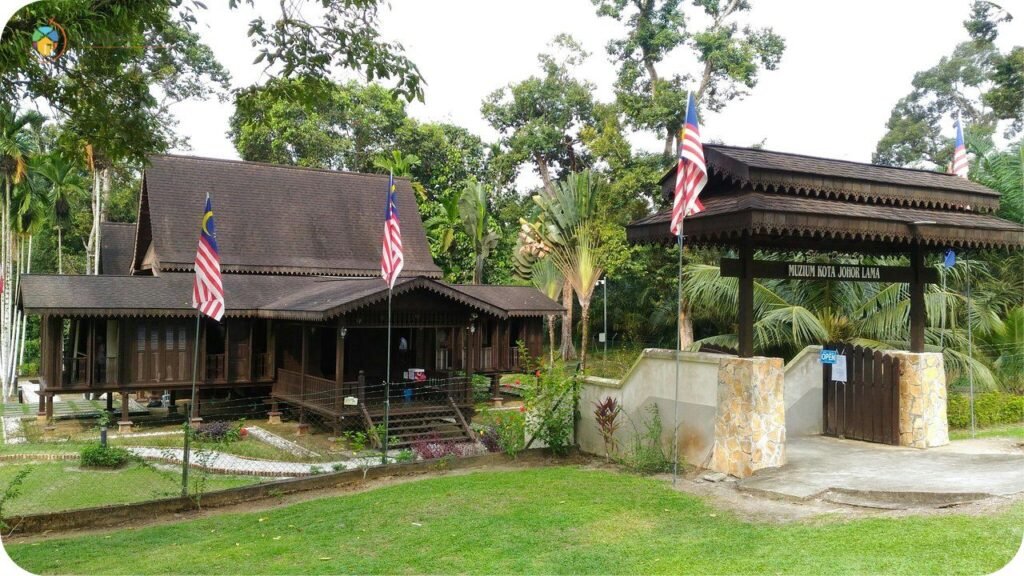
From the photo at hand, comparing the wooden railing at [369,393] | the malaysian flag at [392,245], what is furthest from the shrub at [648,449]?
the wooden railing at [369,393]

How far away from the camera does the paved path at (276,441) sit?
16.9 metres

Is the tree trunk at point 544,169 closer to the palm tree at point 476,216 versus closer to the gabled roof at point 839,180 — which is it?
the palm tree at point 476,216

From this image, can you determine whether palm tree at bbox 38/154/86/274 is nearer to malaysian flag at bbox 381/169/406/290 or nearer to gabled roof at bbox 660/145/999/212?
malaysian flag at bbox 381/169/406/290

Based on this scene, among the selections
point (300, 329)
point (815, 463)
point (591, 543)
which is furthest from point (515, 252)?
point (591, 543)

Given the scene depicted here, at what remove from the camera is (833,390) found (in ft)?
43.6

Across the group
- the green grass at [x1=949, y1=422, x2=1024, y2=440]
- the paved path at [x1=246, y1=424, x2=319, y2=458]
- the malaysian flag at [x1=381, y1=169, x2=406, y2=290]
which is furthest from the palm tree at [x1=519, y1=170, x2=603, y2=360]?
the malaysian flag at [x1=381, y1=169, x2=406, y2=290]

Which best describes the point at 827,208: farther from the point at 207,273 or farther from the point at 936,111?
the point at 936,111

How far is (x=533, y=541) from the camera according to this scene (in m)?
7.80

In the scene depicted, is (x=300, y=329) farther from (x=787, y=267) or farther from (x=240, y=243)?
(x=787, y=267)

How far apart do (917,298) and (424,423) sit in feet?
36.5

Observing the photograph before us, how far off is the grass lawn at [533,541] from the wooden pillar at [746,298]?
7.37 ft

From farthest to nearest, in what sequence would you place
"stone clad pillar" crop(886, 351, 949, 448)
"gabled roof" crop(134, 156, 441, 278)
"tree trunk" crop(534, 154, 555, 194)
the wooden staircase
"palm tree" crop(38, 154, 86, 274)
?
"tree trunk" crop(534, 154, 555, 194)
"palm tree" crop(38, 154, 86, 274)
"gabled roof" crop(134, 156, 441, 278)
the wooden staircase
"stone clad pillar" crop(886, 351, 949, 448)

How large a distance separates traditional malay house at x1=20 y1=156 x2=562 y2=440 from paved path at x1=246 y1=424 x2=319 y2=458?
1159 mm

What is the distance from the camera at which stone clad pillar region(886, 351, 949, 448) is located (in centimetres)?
1199
